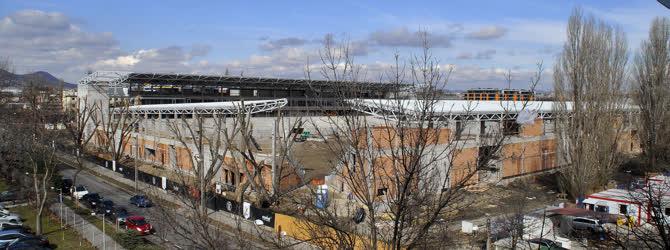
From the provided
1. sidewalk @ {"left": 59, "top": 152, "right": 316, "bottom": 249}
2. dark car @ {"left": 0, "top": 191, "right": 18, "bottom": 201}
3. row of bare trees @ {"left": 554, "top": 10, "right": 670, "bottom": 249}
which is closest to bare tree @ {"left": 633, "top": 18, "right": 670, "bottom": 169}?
row of bare trees @ {"left": 554, "top": 10, "right": 670, "bottom": 249}

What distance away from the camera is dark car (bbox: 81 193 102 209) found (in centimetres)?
2437

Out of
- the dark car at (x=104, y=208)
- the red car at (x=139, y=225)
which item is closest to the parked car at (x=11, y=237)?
the red car at (x=139, y=225)

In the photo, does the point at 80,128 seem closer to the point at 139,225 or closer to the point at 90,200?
the point at 90,200

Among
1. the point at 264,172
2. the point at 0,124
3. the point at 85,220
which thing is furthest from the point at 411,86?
the point at 0,124

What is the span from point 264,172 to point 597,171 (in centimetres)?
1649

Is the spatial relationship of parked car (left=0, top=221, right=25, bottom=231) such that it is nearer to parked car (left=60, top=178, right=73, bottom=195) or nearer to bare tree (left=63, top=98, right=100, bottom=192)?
parked car (left=60, top=178, right=73, bottom=195)

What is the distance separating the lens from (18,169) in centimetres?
2638

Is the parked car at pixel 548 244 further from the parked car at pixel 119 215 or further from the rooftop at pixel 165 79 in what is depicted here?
the rooftop at pixel 165 79

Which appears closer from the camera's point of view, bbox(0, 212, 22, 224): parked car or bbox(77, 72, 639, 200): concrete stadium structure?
bbox(0, 212, 22, 224): parked car

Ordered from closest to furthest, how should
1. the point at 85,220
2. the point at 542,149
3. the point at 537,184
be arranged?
the point at 85,220, the point at 537,184, the point at 542,149

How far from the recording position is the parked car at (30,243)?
16016 mm

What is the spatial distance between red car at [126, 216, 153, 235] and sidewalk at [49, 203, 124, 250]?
2.93ft

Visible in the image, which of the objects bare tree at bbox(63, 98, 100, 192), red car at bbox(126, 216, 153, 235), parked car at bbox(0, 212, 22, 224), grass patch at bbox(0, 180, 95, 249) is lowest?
grass patch at bbox(0, 180, 95, 249)

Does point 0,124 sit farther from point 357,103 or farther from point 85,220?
point 357,103
